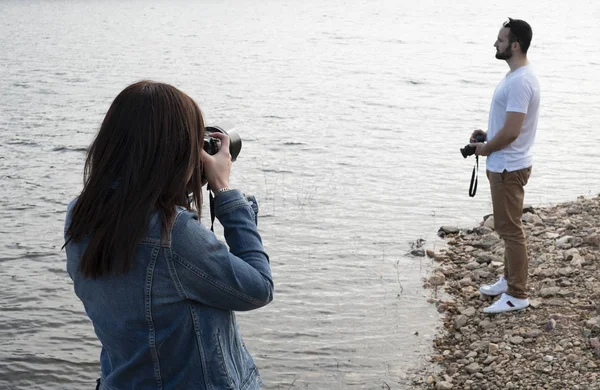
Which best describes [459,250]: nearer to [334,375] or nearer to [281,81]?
[334,375]

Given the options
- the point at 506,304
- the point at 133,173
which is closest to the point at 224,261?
the point at 133,173

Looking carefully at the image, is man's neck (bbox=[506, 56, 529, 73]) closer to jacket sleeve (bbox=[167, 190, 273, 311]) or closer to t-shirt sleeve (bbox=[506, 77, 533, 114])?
t-shirt sleeve (bbox=[506, 77, 533, 114])

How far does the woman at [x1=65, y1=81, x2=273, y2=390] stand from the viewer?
2135mm

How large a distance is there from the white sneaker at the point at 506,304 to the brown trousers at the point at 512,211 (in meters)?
0.24

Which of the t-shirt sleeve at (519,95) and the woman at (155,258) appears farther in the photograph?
the t-shirt sleeve at (519,95)

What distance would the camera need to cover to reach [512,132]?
5770 mm

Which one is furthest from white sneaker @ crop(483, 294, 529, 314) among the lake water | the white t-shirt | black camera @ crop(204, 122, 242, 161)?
black camera @ crop(204, 122, 242, 161)

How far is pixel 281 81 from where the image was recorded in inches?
934

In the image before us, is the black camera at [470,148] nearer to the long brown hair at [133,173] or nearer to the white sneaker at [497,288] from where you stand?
the white sneaker at [497,288]

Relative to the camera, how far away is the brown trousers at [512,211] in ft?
19.5

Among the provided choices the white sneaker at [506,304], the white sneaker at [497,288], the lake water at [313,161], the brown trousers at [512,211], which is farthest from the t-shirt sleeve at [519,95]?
the lake water at [313,161]

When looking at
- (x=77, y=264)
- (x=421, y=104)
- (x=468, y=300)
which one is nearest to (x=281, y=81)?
(x=421, y=104)

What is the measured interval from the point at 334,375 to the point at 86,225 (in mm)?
4591

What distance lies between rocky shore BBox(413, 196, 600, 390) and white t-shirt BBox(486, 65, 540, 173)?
1.20m
